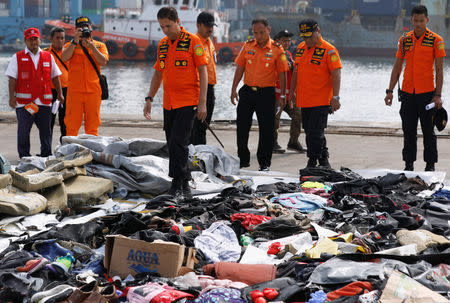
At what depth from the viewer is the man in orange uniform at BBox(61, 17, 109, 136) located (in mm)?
7785

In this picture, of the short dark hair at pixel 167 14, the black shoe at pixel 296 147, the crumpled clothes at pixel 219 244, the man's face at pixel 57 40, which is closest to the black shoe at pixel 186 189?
the crumpled clothes at pixel 219 244

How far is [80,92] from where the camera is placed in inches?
307

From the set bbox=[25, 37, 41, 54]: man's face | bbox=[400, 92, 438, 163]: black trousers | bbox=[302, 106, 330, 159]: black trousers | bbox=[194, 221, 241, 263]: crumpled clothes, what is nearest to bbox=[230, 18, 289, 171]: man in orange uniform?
bbox=[302, 106, 330, 159]: black trousers

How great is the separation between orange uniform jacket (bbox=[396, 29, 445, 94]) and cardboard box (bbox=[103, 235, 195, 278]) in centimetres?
389

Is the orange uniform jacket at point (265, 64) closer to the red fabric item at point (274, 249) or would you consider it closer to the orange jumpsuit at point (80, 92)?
the orange jumpsuit at point (80, 92)

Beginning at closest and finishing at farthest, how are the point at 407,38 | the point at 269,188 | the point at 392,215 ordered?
the point at 392,215 < the point at 269,188 < the point at 407,38

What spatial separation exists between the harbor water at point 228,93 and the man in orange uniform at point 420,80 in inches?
192

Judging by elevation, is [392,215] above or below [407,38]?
below

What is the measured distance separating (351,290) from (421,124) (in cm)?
403

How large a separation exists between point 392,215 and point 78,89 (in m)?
→ 4.23

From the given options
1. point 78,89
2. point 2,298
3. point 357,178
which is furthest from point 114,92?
point 2,298

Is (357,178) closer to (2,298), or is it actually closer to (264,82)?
(264,82)

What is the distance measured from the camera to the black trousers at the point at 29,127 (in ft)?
25.1

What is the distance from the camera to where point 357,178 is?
6.30 meters
